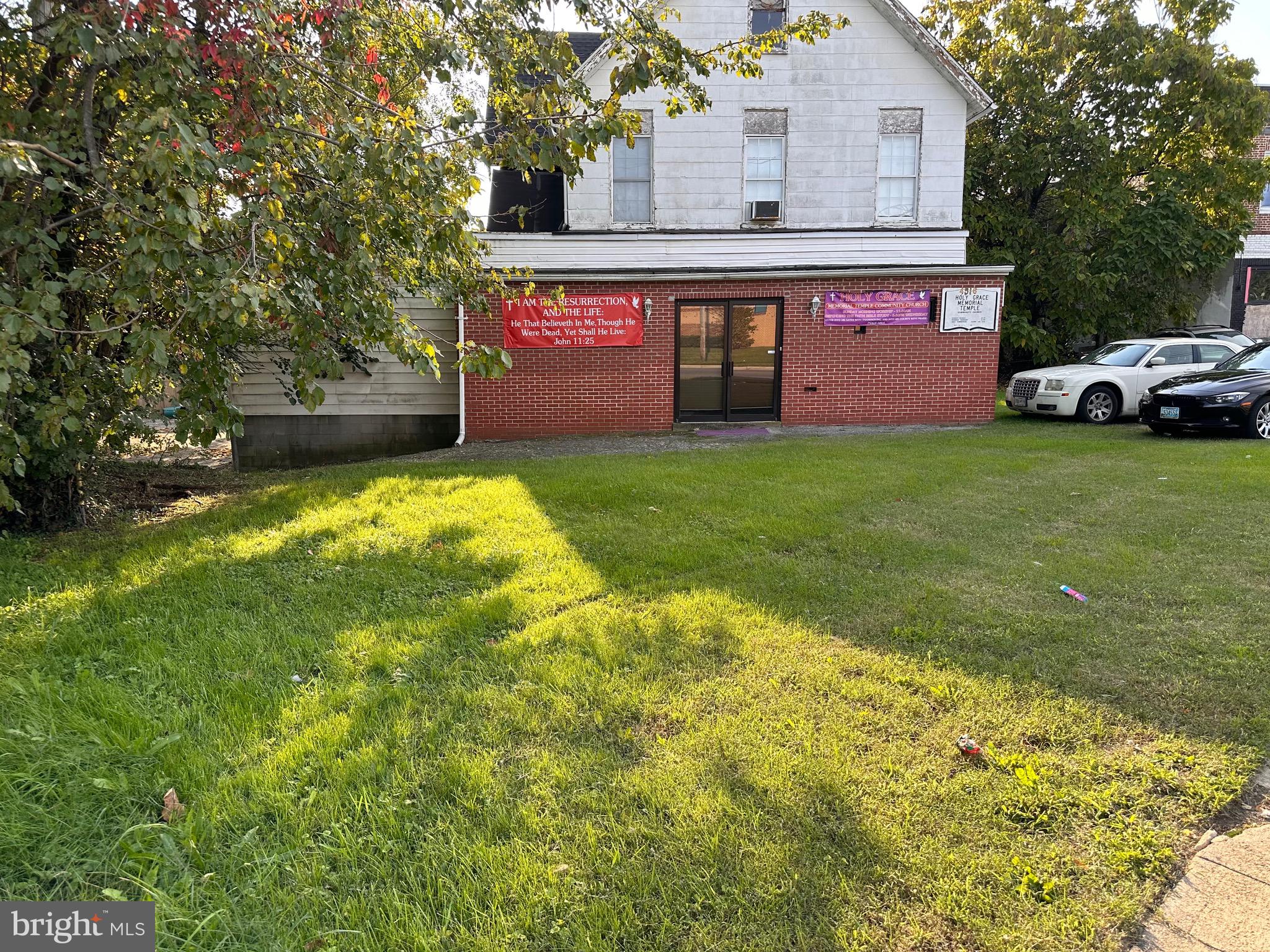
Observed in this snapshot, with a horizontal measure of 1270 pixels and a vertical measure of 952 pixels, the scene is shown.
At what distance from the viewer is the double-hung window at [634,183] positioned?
1333cm

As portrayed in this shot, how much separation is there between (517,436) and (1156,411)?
10432 mm

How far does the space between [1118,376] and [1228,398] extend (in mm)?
2201

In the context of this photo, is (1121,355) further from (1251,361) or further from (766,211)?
(766,211)

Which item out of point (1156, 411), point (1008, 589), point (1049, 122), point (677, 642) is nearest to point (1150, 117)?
point (1049, 122)

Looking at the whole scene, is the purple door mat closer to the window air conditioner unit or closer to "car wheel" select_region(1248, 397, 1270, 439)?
the window air conditioner unit

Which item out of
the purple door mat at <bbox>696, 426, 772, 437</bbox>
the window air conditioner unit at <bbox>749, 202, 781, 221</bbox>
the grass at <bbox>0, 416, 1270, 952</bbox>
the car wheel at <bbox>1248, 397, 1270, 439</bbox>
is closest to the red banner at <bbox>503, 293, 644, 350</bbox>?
the purple door mat at <bbox>696, 426, 772, 437</bbox>

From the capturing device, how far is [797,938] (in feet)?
6.56

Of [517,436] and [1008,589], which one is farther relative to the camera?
[517,436]

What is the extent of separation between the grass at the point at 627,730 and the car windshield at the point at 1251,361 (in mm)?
7914

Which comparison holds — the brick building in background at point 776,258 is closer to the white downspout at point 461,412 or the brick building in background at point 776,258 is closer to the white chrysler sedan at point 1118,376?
the white downspout at point 461,412

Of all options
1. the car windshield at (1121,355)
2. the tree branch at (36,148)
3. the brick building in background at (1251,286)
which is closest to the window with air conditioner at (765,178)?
the car windshield at (1121,355)

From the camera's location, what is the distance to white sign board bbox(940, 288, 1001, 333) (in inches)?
515

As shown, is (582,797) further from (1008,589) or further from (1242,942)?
(1008,589)

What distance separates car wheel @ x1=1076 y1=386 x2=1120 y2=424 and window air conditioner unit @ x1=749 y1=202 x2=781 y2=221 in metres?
6.46
